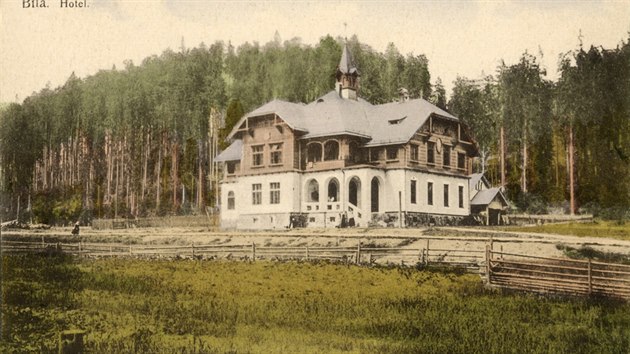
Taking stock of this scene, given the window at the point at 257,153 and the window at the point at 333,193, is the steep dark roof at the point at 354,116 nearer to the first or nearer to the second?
the window at the point at 257,153

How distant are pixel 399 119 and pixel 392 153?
0.51 m

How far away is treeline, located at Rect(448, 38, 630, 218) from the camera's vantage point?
639 cm

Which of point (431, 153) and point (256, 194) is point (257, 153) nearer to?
point (256, 194)

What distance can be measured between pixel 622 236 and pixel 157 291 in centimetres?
417

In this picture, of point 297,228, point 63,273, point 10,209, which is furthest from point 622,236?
point 10,209

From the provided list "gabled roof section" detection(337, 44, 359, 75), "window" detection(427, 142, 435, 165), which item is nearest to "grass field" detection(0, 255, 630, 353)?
"window" detection(427, 142, 435, 165)

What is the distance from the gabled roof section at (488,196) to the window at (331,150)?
1.41 metres

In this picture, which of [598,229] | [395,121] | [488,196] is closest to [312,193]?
[395,121]

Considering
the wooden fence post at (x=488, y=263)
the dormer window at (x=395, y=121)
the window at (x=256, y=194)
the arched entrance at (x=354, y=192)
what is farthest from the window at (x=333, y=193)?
the wooden fence post at (x=488, y=263)

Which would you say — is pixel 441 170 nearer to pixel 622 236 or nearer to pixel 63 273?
pixel 622 236

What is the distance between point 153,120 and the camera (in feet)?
24.3

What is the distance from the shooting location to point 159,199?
7.41 metres

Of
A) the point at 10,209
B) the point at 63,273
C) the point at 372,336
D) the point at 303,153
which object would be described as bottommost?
the point at 372,336

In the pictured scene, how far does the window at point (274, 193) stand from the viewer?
7.19 m
